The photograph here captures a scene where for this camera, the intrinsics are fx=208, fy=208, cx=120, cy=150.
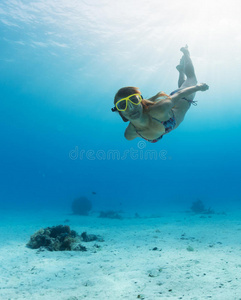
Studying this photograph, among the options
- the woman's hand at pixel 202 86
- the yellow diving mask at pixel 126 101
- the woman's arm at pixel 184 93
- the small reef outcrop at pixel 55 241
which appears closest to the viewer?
the yellow diving mask at pixel 126 101

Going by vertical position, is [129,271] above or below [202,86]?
below

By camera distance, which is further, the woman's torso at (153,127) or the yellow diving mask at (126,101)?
the woman's torso at (153,127)

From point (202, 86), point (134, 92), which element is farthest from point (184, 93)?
point (134, 92)

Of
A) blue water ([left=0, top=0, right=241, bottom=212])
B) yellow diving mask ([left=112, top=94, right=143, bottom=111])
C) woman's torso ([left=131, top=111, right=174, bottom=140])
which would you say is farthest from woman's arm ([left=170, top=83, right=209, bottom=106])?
blue water ([left=0, top=0, right=241, bottom=212])

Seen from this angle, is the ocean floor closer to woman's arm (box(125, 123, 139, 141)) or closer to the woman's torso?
the woman's torso

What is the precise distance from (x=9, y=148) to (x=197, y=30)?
5121 inches

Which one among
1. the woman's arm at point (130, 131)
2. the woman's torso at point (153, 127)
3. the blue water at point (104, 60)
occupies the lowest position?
the woman's torso at point (153, 127)

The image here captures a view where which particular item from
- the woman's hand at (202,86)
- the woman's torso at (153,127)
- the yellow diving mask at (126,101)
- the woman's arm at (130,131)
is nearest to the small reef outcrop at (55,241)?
the woman's arm at (130,131)

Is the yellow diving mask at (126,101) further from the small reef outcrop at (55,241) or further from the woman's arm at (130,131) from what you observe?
the small reef outcrop at (55,241)

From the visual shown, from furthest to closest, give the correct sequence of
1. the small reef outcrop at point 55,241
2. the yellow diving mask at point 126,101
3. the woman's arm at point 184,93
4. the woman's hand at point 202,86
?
1. the small reef outcrop at point 55,241
2. the woman's hand at point 202,86
3. the woman's arm at point 184,93
4. the yellow diving mask at point 126,101

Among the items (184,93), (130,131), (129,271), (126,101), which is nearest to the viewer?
(126,101)

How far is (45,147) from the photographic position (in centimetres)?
14125

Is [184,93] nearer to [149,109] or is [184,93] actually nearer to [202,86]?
[202,86]

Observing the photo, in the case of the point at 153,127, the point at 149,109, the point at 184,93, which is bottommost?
the point at 153,127
